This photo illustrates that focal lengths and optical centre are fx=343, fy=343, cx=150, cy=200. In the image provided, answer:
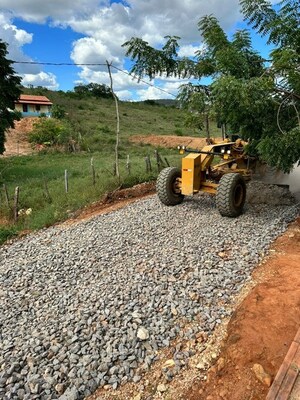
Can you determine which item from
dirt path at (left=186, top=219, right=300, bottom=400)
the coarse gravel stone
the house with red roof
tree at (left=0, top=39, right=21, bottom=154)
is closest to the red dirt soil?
dirt path at (left=186, top=219, right=300, bottom=400)

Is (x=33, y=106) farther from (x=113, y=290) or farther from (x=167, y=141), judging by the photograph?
(x=113, y=290)

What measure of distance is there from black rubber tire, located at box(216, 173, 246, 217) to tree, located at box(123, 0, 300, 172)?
35.4 inches

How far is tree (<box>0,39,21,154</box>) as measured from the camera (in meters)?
16.7

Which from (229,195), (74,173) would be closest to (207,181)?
(229,195)

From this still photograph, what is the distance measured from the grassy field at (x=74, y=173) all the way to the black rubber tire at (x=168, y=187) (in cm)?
283

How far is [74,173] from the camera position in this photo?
1686cm

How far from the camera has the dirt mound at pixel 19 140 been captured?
27173 mm

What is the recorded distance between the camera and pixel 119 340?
4457 millimetres

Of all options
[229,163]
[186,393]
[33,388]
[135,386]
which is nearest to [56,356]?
[33,388]

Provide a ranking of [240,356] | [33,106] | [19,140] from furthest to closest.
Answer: [33,106]
[19,140]
[240,356]

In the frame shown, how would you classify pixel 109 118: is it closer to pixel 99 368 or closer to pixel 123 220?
pixel 123 220

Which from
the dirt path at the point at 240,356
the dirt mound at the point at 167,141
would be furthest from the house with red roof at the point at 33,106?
the dirt path at the point at 240,356

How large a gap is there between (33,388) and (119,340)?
1130mm

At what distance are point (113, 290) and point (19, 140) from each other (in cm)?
2866
